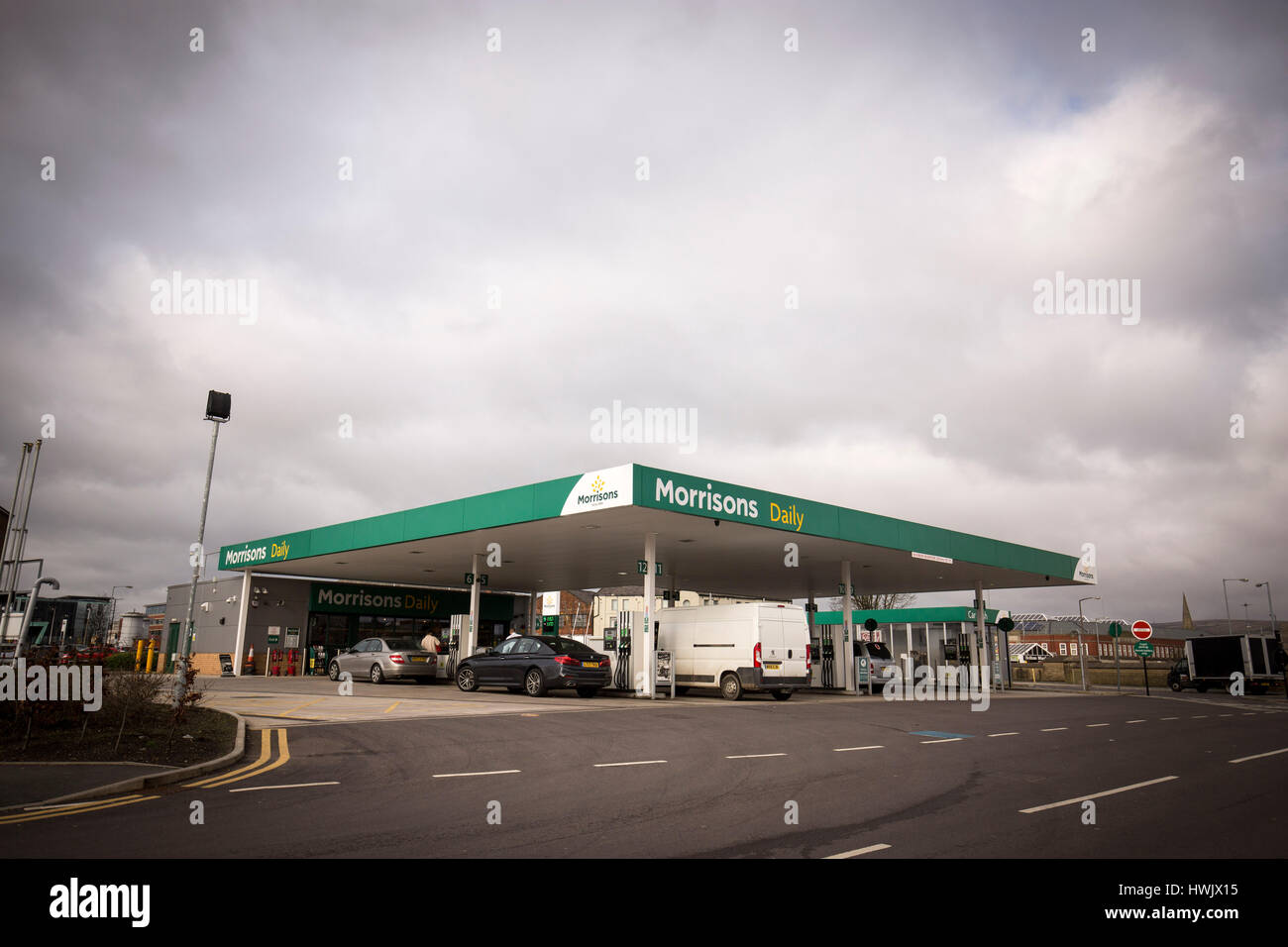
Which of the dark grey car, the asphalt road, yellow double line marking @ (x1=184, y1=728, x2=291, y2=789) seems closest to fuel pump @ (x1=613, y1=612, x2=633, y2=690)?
the dark grey car

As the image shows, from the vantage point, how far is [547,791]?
7.46 m

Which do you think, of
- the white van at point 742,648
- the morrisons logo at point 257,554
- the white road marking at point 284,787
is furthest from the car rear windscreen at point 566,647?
the morrisons logo at point 257,554

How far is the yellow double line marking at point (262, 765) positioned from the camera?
8005 mm

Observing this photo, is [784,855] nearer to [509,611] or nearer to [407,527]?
[407,527]

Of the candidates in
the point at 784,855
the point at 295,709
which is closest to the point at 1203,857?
the point at 784,855

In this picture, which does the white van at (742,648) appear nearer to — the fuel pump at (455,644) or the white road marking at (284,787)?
the fuel pump at (455,644)

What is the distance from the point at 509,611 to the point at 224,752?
104 ft

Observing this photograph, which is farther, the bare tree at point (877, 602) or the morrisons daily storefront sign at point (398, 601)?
the bare tree at point (877, 602)

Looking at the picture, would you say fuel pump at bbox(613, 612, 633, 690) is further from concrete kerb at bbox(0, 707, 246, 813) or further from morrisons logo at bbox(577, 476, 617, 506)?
concrete kerb at bbox(0, 707, 246, 813)

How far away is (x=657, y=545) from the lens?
2503cm

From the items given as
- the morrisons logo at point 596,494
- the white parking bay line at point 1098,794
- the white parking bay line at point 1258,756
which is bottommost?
the white parking bay line at point 1258,756

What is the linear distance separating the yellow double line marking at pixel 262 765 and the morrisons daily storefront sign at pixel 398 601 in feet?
81.9

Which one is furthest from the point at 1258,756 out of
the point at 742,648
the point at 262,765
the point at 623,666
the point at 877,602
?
the point at 877,602

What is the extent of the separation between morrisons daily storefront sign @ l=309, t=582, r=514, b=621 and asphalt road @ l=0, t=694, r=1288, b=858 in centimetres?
2371
